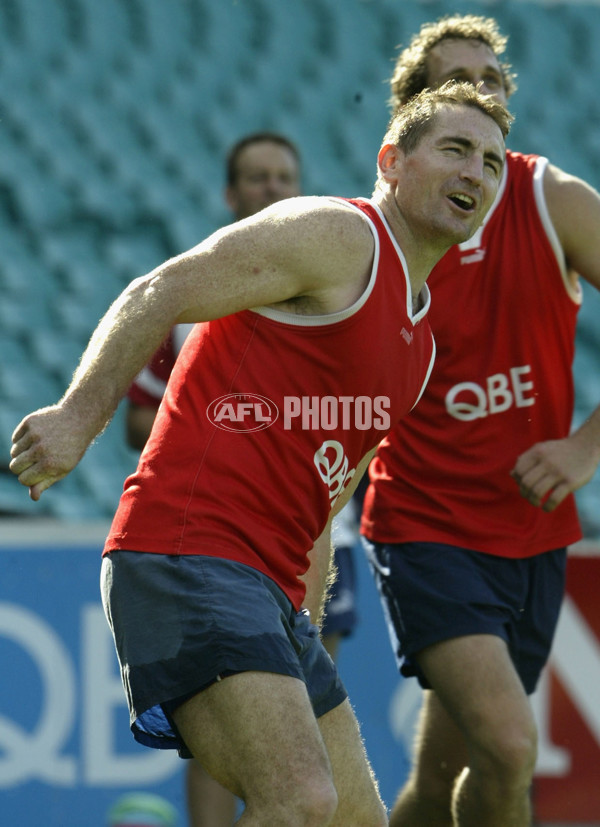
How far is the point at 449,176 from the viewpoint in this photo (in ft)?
8.74

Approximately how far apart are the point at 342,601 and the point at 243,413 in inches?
71.8

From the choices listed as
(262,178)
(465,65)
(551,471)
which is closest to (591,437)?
(551,471)

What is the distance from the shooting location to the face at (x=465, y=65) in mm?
3469

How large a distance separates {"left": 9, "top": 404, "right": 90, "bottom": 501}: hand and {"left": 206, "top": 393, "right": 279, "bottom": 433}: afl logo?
0.30 metres

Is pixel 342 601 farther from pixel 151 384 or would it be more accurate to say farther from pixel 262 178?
pixel 262 178

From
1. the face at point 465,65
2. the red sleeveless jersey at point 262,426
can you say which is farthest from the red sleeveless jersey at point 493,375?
the red sleeveless jersey at point 262,426

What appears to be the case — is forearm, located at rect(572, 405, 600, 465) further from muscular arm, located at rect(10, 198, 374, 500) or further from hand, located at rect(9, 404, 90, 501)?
hand, located at rect(9, 404, 90, 501)

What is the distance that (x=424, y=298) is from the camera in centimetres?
280

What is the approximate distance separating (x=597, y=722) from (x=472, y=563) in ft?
5.79

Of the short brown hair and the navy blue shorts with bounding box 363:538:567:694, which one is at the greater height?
the short brown hair

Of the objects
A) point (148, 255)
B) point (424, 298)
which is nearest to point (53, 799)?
point (424, 298)

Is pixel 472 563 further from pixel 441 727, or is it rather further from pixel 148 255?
pixel 148 255

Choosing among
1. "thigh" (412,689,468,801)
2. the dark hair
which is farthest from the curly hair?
"thigh" (412,689,468,801)

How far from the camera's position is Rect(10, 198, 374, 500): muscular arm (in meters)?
2.35
